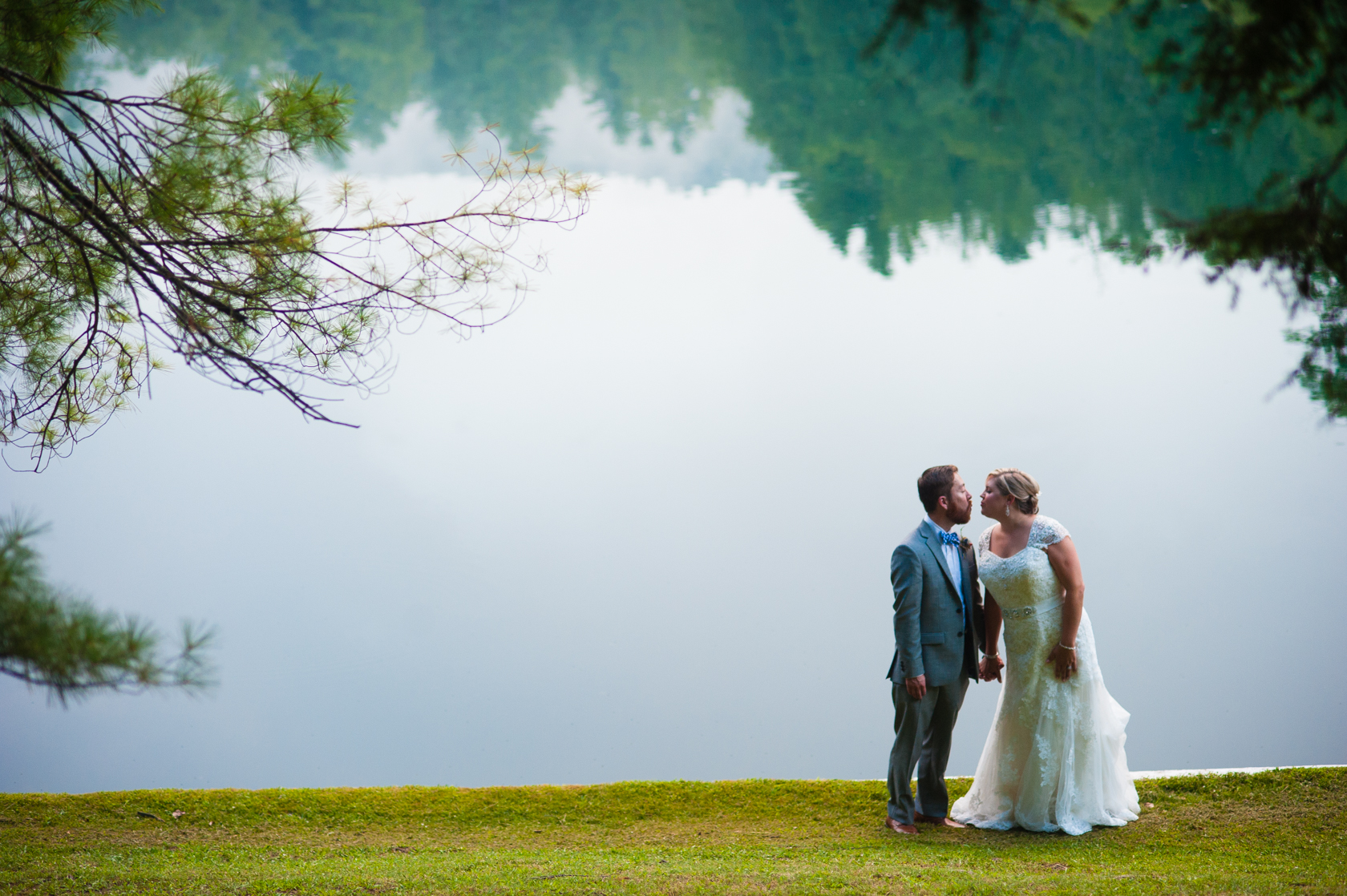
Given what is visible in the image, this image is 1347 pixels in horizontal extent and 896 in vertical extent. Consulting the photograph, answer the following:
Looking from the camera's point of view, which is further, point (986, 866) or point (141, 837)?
point (141, 837)

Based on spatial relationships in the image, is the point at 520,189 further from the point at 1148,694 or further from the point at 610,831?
the point at 1148,694

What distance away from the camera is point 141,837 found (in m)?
4.08

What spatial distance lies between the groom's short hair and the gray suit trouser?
0.71 meters

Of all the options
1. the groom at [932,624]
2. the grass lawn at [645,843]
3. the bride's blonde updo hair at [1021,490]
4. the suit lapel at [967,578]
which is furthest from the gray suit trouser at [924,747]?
the bride's blonde updo hair at [1021,490]

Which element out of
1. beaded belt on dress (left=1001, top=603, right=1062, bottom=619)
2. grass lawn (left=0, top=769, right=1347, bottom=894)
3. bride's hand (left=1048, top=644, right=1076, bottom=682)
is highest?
beaded belt on dress (left=1001, top=603, right=1062, bottom=619)

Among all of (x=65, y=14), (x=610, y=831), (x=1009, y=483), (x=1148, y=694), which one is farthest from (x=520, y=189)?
(x=1148, y=694)

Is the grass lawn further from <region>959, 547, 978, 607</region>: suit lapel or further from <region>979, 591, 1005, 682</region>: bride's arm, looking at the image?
<region>959, 547, 978, 607</region>: suit lapel

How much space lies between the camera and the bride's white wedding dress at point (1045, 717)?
3471 mm

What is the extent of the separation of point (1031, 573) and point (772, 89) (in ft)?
19.6

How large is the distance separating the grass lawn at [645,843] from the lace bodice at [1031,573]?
877 millimetres

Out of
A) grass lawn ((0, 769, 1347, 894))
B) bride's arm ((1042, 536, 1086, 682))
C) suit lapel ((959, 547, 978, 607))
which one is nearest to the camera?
grass lawn ((0, 769, 1347, 894))

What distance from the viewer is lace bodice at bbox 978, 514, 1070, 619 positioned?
3.46m

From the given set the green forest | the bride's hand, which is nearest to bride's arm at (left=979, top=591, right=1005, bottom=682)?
the bride's hand

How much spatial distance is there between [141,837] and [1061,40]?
26.3 ft
